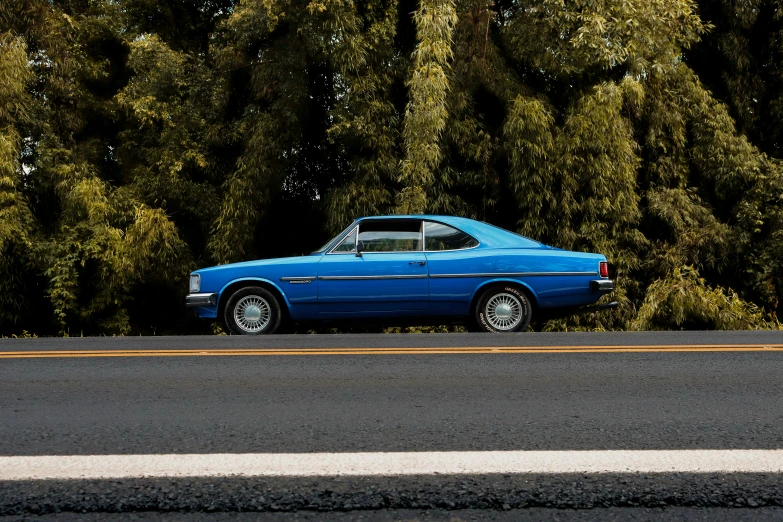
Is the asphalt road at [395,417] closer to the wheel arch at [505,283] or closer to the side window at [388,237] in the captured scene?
the wheel arch at [505,283]

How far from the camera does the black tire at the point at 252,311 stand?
10.3 meters

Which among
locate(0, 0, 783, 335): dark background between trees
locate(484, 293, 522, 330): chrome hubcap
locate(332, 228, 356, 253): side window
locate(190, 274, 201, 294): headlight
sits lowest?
locate(484, 293, 522, 330): chrome hubcap

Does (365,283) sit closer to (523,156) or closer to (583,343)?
(583,343)

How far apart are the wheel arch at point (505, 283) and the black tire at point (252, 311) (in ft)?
7.52

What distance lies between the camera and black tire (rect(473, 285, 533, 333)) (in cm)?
1020

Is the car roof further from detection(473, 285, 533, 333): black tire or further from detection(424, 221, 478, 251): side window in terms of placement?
detection(473, 285, 533, 333): black tire

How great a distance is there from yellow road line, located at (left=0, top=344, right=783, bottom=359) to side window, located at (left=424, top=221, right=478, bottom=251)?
8.29 ft

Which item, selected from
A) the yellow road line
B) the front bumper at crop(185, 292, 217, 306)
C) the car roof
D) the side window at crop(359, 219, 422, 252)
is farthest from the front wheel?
the front bumper at crop(185, 292, 217, 306)

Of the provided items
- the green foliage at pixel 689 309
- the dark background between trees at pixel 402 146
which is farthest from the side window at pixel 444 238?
the green foliage at pixel 689 309

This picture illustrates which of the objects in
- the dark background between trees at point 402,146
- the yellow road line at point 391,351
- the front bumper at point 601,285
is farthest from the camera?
the dark background between trees at point 402,146

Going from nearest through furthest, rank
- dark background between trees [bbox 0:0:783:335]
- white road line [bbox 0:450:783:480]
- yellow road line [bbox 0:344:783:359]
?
white road line [bbox 0:450:783:480] < yellow road line [bbox 0:344:783:359] < dark background between trees [bbox 0:0:783:335]

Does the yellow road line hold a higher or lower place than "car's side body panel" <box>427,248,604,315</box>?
lower

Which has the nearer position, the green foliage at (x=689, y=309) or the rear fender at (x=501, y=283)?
the rear fender at (x=501, y=283)

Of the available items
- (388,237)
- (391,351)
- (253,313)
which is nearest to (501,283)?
(388,237)
